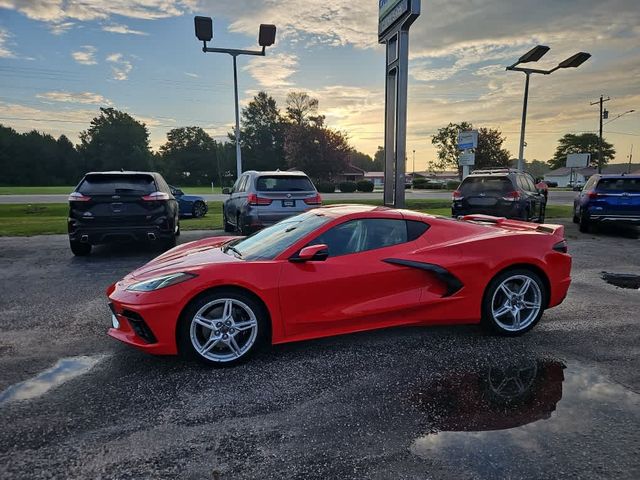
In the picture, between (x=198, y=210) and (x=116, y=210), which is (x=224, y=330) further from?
(x=198, y=210)

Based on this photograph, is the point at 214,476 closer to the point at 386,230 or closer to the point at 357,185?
the point at 386,230

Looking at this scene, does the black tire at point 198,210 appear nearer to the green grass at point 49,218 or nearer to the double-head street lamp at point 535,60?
the green grass at point 49,218

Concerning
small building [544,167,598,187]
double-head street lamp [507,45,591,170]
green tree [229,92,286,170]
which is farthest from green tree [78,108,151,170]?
small building [544,167,598,187]

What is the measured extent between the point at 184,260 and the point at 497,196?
349 inches

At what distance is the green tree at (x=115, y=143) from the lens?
81.6m

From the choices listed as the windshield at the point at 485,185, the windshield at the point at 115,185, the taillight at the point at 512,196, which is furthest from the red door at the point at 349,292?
the windshield at the point at 485,185

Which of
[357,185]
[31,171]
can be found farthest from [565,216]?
[31,171]

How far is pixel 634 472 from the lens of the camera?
224 centimetres

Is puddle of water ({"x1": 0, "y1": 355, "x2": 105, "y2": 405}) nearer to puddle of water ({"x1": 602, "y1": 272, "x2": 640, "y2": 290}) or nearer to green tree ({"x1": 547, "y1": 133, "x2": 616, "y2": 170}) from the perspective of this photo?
puddle of water ({"x1": 602, "y1": 272, "x2": 640, "y2": 290})

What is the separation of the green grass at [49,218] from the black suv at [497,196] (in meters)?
2.53

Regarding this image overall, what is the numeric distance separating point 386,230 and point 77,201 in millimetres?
6166

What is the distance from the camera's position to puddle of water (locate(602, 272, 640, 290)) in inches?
250

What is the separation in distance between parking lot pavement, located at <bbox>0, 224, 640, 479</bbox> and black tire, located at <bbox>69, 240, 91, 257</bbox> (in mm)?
3861

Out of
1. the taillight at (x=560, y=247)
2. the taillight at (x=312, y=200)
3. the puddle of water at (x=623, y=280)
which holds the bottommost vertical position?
the puddle of water at (x=623, y=280)
